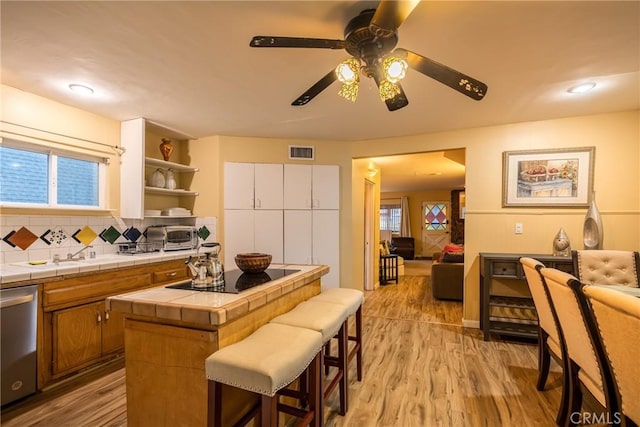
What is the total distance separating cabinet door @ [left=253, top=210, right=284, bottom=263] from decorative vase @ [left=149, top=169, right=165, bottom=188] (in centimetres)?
115

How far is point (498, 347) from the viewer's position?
119 inches

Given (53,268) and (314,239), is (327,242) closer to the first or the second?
(314,239)

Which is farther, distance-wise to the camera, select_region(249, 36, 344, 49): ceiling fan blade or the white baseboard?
the white baseboard

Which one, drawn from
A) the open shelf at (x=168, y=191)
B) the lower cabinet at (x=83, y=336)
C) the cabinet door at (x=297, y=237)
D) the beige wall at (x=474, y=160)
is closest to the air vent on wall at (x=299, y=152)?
the beige wall at (x=474, y=160)

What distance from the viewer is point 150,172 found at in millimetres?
3791

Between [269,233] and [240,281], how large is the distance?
215 cm

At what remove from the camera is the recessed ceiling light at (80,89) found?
97.5 inches

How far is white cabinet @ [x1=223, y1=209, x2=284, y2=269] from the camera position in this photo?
390 cm

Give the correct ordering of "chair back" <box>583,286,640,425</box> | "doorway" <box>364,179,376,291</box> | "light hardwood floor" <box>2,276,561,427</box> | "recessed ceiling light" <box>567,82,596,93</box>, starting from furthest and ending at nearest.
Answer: "doorway" <box>364,179,376,291</box>
"recessed ceiling light" <box>567,82,596,93</box>
"light hardwood floor" <box>2,276,561,427</box>
"chair back" <box>583,286,640,425</box>

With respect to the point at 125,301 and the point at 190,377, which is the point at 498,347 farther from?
the point at 125,301

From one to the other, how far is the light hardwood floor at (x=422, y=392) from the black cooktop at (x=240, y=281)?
3.15 ft

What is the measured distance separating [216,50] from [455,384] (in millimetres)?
2886

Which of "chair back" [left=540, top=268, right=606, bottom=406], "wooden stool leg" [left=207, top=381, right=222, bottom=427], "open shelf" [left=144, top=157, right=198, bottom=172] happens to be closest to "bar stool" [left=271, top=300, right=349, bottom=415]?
"wooden stool leg" [left=207, top=381, right=222, bottom=427]

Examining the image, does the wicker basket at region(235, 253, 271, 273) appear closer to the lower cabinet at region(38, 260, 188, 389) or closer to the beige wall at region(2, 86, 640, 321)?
the lower cabinet at region(38, 260, 188, 389)
